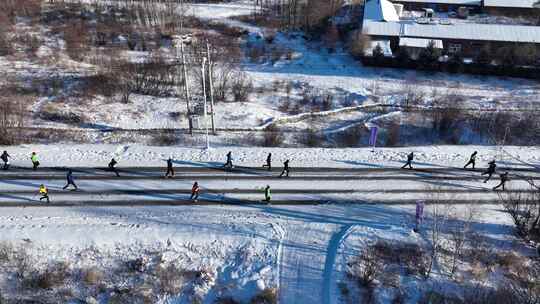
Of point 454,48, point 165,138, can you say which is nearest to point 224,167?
point 165,138

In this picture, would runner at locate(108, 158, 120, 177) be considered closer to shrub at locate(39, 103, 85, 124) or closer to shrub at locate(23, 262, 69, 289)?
shrub at locate(23, 262, 69, 289)

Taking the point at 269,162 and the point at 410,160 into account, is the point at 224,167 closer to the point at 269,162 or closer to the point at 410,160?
the point at 269,162

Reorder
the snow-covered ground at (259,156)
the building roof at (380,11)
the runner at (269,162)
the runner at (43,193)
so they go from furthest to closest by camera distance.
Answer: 1. the building roof at (380,11)
2. the snow-covered ground at (259,156)
3. the runner at (269,162)
4. the runner at (43,193)

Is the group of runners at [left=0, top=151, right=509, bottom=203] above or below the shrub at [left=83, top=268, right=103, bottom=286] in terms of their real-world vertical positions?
above

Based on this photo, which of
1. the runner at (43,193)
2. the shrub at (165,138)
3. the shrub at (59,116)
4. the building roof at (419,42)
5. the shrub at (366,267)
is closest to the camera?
the shrub at (366,267)

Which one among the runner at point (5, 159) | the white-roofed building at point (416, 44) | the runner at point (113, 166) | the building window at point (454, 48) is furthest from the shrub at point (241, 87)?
the building window at point (454, 48)

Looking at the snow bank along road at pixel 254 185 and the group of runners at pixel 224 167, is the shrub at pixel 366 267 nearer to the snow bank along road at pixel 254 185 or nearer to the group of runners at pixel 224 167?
the snow bank along road at pixel 254 185

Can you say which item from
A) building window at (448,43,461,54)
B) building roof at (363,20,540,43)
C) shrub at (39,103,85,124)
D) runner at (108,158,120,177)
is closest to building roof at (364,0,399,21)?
building roof at (363,20,540,43)
